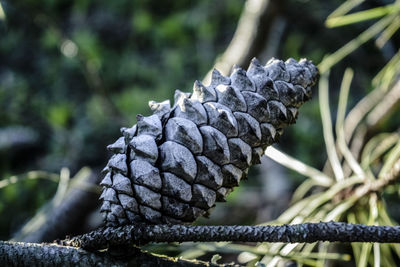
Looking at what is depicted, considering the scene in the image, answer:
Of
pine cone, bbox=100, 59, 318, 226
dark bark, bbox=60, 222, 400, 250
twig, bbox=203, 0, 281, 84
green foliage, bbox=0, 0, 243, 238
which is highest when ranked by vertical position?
green foliage, bbox=0, 0, 243, 238

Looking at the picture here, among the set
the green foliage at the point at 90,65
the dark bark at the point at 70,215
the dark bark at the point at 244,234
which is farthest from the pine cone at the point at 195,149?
the green foliage at the point at 90,65

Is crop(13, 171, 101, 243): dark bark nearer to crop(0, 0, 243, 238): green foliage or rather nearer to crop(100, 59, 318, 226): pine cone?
crop(0, 0, 243, 238): green foliage

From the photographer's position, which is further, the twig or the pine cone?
the twig

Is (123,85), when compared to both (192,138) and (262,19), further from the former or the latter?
(192,138)

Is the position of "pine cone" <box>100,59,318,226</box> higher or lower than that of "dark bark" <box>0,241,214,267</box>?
higher

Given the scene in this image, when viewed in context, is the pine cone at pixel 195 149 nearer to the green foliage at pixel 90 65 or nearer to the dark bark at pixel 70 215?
the dark bark at pixel 70 215

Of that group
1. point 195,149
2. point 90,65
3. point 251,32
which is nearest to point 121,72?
point 90,65

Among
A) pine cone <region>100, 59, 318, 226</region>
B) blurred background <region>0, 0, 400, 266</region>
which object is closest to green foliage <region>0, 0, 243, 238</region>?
blurred background <region>0, 0, 400, 266</region>

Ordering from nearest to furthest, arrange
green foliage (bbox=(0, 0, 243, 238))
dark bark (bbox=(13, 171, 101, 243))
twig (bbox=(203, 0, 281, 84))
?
dark bark (bbox=(13, 171, 101, 243)), twig (bbox=(203, 0, 281, 84)), green foliage (bbox=(0, 0, 243, 238))
